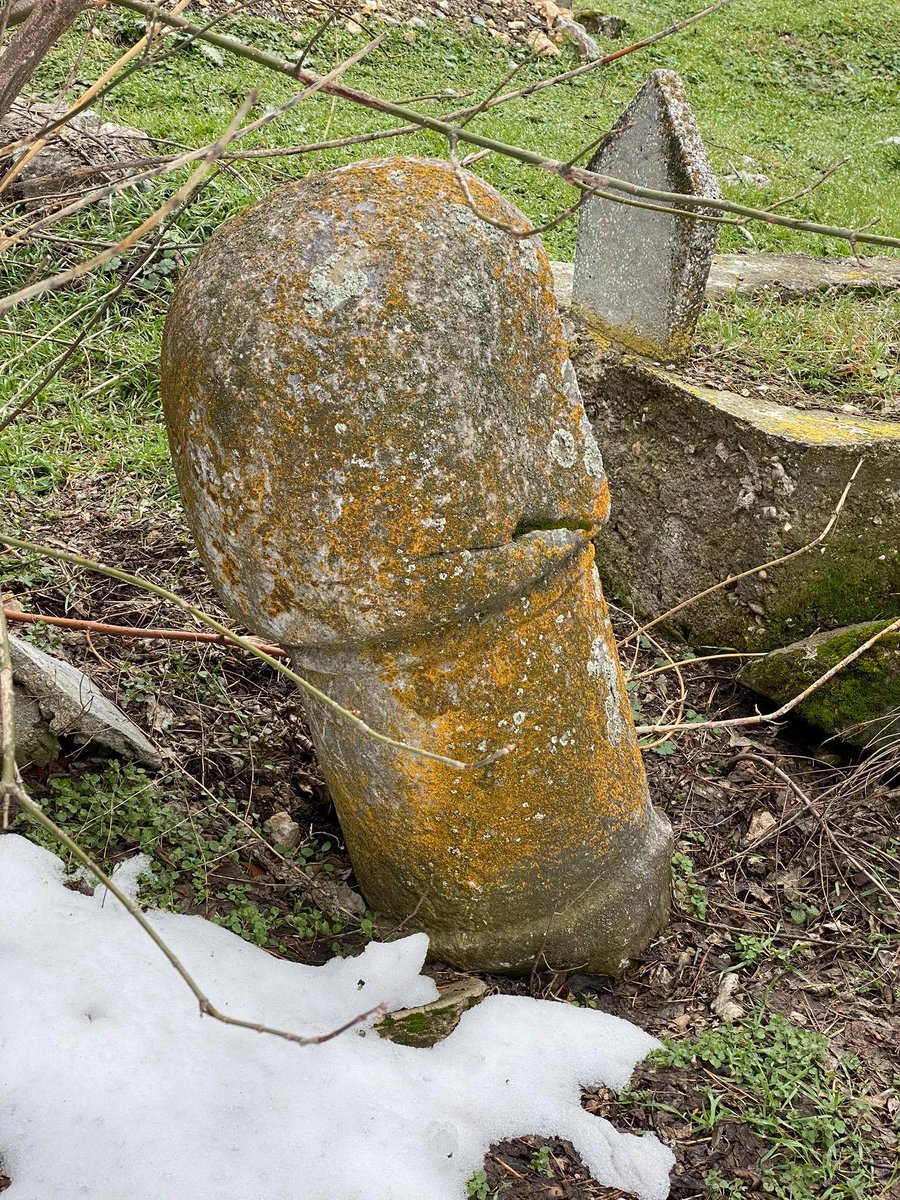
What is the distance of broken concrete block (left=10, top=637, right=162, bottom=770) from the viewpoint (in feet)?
8.40

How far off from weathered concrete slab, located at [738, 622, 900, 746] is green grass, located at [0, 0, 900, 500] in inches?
42.4

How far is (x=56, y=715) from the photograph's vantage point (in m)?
2.60

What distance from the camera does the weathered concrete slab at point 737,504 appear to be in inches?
140

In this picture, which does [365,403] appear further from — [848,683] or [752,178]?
[752,178]

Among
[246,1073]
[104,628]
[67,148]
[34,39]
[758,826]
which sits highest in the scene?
[34,39]

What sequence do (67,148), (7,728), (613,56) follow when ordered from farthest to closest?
(67,148)
(613,56)
(7,728)

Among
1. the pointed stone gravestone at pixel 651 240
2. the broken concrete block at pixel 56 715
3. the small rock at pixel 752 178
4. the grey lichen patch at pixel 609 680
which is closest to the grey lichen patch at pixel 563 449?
the grey lichen patch at pixel 609 680

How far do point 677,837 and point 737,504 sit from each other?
126 centimetres

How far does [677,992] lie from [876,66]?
11.8 meters

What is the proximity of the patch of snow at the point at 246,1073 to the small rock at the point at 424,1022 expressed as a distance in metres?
0.02

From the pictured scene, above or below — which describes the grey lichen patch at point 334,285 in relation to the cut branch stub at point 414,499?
above

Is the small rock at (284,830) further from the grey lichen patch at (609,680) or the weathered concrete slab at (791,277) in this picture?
the weathered concrete slab at (791,277)

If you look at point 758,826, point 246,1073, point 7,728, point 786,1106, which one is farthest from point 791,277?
point 7,728

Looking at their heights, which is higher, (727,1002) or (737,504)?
(737,504)
